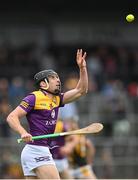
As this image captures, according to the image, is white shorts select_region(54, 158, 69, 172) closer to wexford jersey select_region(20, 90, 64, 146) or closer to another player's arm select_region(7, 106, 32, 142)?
wexford jersey select_region(20, 90, 64, 146)

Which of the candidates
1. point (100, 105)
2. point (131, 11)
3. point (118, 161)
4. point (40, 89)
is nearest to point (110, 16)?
point (131, 11)

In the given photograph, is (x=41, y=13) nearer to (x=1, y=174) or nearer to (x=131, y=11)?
(x=131, y=11)

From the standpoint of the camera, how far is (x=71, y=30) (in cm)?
2211

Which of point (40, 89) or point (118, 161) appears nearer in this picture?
point (40, 89)

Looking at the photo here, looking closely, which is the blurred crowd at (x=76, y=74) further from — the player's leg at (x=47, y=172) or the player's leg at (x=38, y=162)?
the player's leg at (x=47, y=172)

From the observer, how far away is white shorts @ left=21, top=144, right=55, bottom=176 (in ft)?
33.6

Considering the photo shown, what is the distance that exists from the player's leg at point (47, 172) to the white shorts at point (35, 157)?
0.05m

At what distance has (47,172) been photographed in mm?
10141

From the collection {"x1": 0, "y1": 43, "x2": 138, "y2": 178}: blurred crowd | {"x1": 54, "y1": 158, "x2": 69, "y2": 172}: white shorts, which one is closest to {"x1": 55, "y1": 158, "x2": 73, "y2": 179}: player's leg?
{"x1": 54, "y1": 158, "x2": 69, "y2": 172}: white shorts

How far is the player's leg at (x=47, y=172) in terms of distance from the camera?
10.1 metres

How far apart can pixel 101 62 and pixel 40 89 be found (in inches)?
413

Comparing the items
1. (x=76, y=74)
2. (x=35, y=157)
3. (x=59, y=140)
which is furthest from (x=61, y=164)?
(x=76, y=74)

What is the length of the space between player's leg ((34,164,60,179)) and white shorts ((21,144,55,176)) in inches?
2.1

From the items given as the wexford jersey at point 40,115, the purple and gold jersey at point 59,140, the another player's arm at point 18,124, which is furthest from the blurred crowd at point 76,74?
the another player's arm at point 18,124
